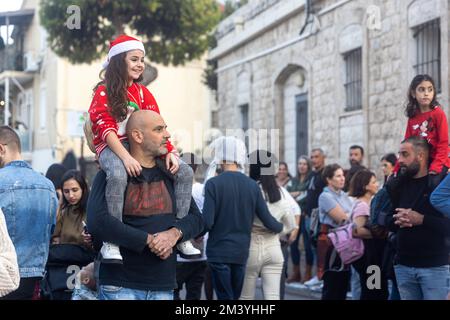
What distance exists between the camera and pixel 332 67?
1612 cm

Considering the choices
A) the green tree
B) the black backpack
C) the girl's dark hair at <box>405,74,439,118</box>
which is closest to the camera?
the black backpack

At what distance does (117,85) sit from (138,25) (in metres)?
18.8

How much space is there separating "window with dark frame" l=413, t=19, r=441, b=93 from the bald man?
334 inches

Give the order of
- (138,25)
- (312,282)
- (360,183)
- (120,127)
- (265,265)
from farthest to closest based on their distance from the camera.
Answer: (138,25)
(312,282)
(360,183)
(265,265)
(120,127)

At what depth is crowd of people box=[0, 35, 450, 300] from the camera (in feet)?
15.5

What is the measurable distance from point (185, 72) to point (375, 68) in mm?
23743

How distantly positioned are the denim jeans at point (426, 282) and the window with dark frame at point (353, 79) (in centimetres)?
885

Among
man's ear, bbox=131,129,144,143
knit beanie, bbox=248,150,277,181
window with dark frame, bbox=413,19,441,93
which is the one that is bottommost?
knit beanie, bbox=248,150,277,181

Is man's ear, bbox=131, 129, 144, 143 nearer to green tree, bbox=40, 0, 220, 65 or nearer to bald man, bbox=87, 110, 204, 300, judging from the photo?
bald man, bbox=87, 110, 204, 300

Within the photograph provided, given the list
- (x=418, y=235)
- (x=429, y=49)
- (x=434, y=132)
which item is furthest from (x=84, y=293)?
(x=429, y=49)

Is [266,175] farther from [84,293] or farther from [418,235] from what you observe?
Result: [84,293]

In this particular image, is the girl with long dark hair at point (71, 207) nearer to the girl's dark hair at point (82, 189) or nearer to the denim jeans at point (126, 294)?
the girl's dark hair at point (82, 189)

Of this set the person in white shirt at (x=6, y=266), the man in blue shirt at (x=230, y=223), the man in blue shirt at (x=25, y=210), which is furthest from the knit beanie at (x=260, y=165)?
the person in white shirt at (x=6, y=266)

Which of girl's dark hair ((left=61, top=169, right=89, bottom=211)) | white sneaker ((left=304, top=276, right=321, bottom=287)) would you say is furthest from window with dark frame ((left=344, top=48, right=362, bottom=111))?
girl's dark hair ((left=61, top=169, right=89, bottom=211))
